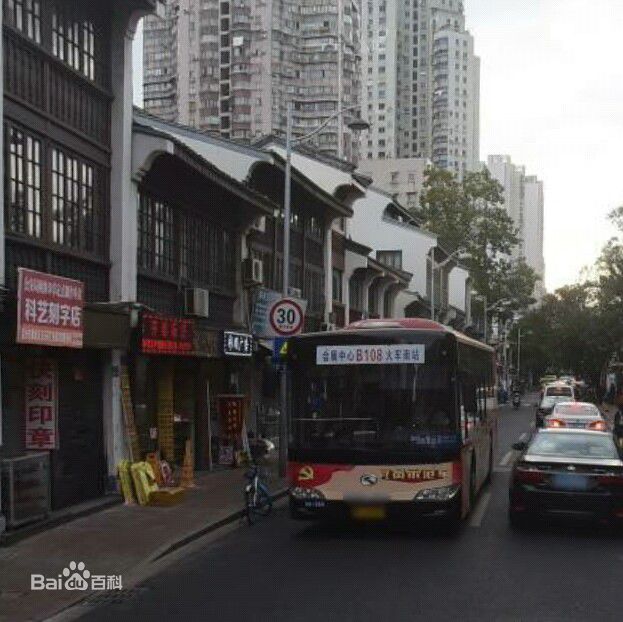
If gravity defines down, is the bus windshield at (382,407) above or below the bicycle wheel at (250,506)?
above

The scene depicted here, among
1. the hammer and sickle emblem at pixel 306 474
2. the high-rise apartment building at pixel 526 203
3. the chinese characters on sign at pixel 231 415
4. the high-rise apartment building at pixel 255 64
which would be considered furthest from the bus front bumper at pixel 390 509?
the high-rise apartment building at pixel 526 203

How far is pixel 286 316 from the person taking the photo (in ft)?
62.5

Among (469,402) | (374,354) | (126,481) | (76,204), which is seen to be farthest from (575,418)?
(76,204)

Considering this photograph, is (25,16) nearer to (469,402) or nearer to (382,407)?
(382,407)

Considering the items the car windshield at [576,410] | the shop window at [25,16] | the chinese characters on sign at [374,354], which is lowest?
the car windshield at [576,410]

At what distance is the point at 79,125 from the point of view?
14.8m

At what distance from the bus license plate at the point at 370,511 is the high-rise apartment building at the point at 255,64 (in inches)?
3325

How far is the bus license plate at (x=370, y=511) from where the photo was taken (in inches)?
470

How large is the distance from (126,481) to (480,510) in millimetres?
5728

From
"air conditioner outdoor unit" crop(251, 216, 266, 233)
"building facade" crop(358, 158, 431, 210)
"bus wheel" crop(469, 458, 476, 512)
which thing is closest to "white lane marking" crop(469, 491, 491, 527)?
"bus wheel" crop(469, 458, 476, 512)

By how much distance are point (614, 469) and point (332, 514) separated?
3.86 metres

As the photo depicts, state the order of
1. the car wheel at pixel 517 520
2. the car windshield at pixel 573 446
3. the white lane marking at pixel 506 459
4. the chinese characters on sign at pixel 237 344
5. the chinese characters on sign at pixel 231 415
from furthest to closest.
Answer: the white lane marking at pixel 506 459 < the chinese characters on sign at pixel 231 415 < the chinese characters on sign at pixel 237 344 < the car windshield at pixel 573 446 < the car wheel at pixel 517 520

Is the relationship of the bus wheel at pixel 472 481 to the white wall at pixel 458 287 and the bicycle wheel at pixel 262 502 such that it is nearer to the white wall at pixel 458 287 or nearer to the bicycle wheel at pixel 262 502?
the bicycle wheel at pixel 262 502

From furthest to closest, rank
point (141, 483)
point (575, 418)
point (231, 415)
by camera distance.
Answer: point (575, 418) < point (231, 415) < point (141, 483)
